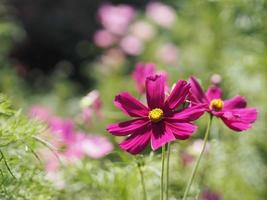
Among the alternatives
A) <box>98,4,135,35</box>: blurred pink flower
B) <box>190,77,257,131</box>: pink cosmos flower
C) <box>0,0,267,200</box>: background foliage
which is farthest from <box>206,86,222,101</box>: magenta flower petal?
<box>98,4,135,35</box>: blurred pink flower

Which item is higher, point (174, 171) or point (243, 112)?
point (243, 112)

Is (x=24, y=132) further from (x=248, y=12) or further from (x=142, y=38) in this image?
(x=142, y=38)

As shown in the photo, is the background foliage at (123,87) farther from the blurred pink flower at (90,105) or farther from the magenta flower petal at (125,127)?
the magenta flower petal at (125,127)

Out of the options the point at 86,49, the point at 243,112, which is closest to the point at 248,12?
the point at 243,112

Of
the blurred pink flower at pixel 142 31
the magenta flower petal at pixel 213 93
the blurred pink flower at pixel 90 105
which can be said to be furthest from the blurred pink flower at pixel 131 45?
the magenta flower petal at pixel 213 93

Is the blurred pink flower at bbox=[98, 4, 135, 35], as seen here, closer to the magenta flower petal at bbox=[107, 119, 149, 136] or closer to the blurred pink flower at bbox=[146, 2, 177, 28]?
the blurred pink flower at bbox=[146, 2, 177, 28]

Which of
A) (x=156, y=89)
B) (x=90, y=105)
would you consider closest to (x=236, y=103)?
(x=156, y=89)

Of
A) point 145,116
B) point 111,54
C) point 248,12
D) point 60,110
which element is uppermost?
point 248,12
